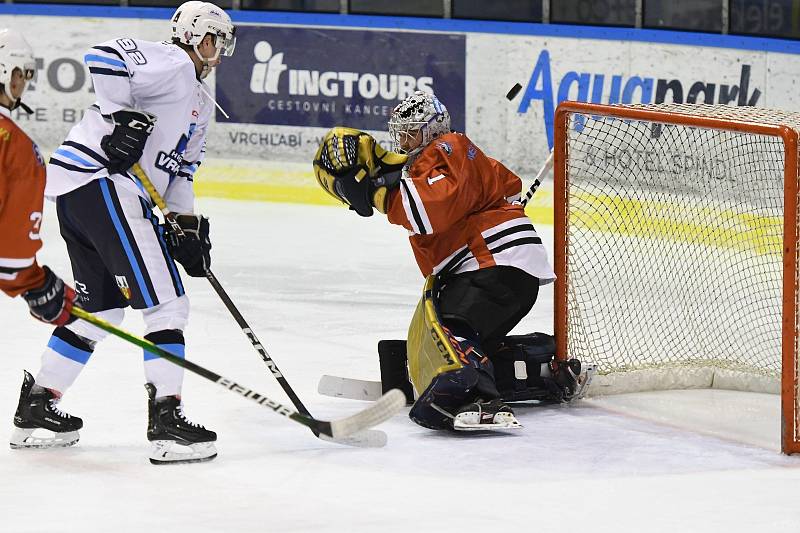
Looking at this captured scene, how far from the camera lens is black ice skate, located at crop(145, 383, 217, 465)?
11.1ft

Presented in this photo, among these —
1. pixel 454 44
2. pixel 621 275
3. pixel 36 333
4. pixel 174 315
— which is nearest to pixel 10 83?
pixel 174 315

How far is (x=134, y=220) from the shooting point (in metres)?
3.42

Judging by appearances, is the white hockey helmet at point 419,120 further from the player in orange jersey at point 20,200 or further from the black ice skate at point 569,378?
the player in orange jersey at point 20,200

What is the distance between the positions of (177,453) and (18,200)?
77cm

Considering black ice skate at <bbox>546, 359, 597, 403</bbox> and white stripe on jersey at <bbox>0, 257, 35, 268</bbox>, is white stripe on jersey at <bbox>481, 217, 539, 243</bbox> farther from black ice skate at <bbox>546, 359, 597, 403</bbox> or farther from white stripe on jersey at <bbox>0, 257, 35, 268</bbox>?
white stripe on jersey at <bbox>0, 257, 35, 268</bbox>

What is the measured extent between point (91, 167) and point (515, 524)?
132 cm

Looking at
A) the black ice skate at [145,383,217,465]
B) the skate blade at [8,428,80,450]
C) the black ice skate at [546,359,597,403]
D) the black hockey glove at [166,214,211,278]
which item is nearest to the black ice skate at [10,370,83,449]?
the skate blade at [8,428,80,450]

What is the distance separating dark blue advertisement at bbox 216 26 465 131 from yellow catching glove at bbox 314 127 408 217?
391 centimetres

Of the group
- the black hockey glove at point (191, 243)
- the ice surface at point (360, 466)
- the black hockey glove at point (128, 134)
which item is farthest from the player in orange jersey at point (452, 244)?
the black hockey glove at point (128, 134)

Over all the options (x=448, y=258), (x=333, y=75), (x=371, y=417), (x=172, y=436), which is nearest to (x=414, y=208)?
(x=448, y=258)

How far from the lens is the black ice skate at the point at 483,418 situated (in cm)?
364

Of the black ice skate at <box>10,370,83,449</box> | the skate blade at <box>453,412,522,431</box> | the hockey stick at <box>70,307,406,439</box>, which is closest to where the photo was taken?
the hockey stick at <box>70,307,406,439</box>

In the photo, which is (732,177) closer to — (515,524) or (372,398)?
(372,398)

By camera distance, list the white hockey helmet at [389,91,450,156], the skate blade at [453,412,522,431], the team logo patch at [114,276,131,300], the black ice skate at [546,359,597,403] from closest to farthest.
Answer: the team logo patch at [114,276,131,300]
the skate blade at [453,412,522,431]
the white hockey helmet at [389,91,450,156]
the black ice skate at [546,359,597,403]
